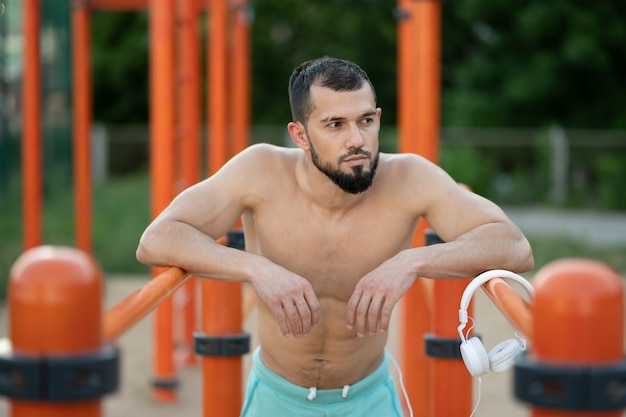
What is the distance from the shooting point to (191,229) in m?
2.46

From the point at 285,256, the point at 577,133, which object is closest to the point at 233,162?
the point at 285,256

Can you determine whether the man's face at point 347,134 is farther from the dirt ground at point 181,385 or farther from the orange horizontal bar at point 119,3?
the orange horizontal bar at point 119,3

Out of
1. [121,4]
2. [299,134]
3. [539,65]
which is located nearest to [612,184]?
[539,65]

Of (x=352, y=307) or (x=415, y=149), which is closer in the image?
(x=352, y=307)

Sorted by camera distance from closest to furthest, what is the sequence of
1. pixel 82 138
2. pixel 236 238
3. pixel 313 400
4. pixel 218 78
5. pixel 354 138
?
pixel 354 138, pixel 313 400, pixel 236 238, pixel 218 78, pixel 82 138

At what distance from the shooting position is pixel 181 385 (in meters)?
5.81

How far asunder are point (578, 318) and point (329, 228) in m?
1.54

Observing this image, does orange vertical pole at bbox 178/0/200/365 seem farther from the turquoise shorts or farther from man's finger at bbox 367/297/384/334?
man's finger at bbox 367/297/384/334

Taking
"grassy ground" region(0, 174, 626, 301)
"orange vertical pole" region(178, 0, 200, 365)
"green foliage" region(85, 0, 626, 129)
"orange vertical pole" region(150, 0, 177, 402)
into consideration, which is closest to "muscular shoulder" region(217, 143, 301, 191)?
"orange vertical pole" region(150, 0, 177, 402)

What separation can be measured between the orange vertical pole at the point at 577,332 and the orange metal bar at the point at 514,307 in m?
0.11

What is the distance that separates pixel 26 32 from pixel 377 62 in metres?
13.2

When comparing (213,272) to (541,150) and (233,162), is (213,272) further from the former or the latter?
(541,150)

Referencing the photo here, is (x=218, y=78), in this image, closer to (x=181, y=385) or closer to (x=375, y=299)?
(x=181, y=385)

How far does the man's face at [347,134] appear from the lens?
2504mm
